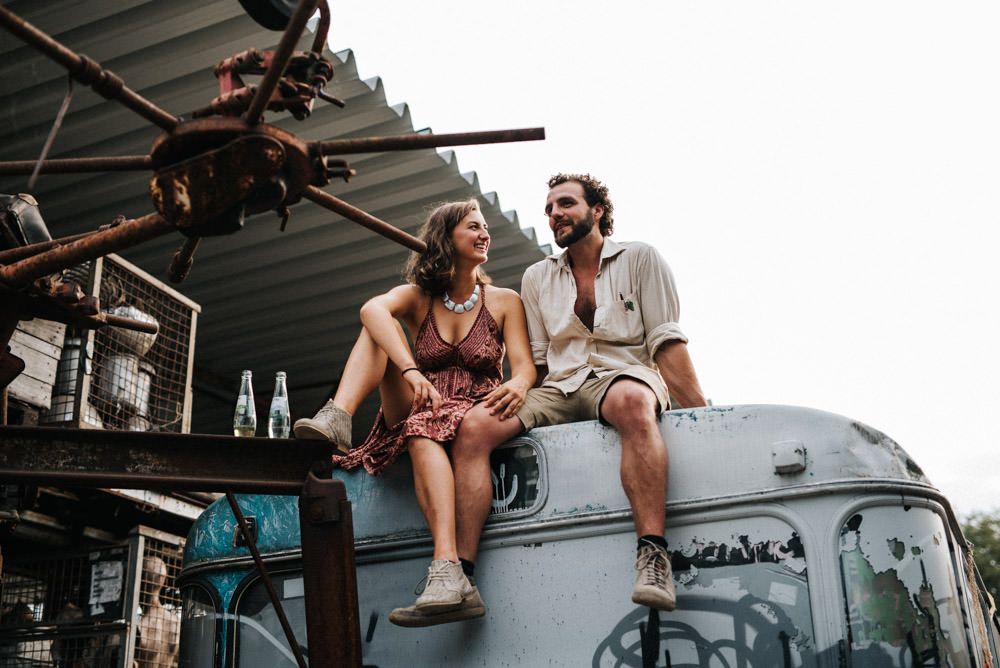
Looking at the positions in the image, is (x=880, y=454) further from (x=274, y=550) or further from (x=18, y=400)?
(x=18, y=400)

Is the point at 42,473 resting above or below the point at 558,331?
below

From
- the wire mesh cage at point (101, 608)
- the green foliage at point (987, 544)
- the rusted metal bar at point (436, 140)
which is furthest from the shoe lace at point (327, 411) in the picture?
the green foliage at point (987, 544)

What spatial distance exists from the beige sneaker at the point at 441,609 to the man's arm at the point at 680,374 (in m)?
1.18

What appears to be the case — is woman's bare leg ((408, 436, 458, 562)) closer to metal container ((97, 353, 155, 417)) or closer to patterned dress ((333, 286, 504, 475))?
patterned dress ((333, 286, 504, 475))

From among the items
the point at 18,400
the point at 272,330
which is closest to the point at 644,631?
the point at 18,400

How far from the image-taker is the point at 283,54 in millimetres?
1882

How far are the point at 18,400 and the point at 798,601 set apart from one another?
5098mm

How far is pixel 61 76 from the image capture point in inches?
241

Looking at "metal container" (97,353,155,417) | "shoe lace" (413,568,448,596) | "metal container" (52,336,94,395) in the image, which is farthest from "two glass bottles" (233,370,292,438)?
"shoe lace" (413,568,448,596)

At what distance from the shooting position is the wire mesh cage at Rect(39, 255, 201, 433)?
20.1ft

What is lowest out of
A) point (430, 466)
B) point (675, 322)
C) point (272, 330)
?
point (430, 466)

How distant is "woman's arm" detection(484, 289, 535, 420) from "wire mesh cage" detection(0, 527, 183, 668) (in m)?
3.34

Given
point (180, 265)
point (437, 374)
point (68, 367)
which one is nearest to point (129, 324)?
point (180, 265)

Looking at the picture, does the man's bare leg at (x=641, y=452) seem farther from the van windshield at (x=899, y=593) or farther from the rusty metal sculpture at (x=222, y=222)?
the rusty metal sculpture at (x=222, y=222)
